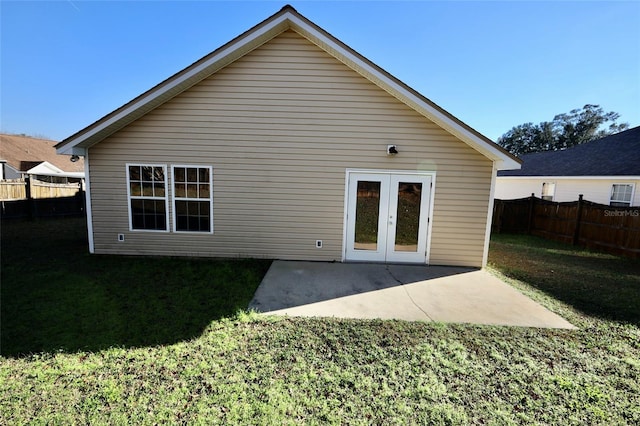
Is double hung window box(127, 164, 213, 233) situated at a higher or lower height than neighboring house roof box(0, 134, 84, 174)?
lower

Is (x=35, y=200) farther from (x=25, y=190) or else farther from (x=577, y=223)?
(x=577, y=223)

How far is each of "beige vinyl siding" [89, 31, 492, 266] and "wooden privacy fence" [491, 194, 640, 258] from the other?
5863mm

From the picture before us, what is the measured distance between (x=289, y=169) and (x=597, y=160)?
1652 centimetres

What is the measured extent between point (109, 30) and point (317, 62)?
8.26 metres

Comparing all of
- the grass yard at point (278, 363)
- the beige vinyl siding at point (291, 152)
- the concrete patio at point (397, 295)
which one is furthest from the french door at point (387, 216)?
the grass yard at point (278, 363)

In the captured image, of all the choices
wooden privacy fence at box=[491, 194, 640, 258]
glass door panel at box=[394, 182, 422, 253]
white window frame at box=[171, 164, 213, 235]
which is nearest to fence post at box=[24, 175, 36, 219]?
white window frame at box=[171, 164, 213, 235]

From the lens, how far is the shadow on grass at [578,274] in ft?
16.5

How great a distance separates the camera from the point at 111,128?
663 cm

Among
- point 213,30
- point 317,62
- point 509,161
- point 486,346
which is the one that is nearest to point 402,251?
point 509,161

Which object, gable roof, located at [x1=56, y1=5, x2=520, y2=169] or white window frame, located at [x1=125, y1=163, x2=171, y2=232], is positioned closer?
gable roof, located at [x1=56, y1=5, x2=520, y2=169]

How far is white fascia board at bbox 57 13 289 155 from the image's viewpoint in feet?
19.6

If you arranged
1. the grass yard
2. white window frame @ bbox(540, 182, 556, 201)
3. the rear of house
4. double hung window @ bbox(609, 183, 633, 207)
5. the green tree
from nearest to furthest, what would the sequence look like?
1. the grass yard
2. the rear of house
3. double hung window @ bbox(609, 183, 633, 207)
4. white window frame @ bbox(540, 182, 556, 201)
5. the green tree

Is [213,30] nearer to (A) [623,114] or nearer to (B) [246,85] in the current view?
(B) [246,85]
